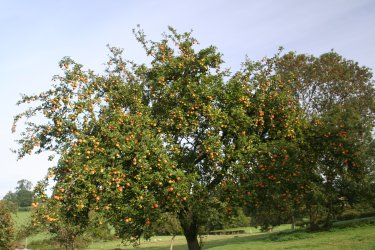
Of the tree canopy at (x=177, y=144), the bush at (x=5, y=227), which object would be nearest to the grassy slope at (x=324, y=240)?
the tree canopy at (x=177, y=144)

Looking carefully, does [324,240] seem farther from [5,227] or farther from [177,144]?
[5,227]

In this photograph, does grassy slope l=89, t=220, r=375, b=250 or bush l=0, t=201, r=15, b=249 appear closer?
grassy slope l=89, t=220, r=375, b=250

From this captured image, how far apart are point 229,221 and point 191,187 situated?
108 inches

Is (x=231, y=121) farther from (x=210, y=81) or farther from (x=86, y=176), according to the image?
(x=86, y=176)

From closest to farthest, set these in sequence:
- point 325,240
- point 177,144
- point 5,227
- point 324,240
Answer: point 177,144
point 325,240
point 324,240
point 5,227

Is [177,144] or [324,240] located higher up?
[177,144]

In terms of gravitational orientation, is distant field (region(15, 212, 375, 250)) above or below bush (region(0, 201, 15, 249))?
below

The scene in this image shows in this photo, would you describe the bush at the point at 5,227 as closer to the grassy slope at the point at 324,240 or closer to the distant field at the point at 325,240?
the distant field at the point at 325,240

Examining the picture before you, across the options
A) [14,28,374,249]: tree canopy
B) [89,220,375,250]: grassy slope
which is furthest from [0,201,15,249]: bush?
[14,28,374,249]: tree canopy

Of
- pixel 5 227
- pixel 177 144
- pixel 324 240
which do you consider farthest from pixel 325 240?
pixel 5 227

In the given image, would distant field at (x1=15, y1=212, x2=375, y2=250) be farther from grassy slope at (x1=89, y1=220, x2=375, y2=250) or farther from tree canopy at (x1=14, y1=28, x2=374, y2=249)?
tree canopy at (x1=14, y1=28, x2=374, y2=249)

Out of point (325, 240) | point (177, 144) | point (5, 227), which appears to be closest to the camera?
point (177, 144)

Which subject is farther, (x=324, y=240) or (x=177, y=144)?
(x=324, y=240)

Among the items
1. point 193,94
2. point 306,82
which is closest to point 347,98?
point 306,82
